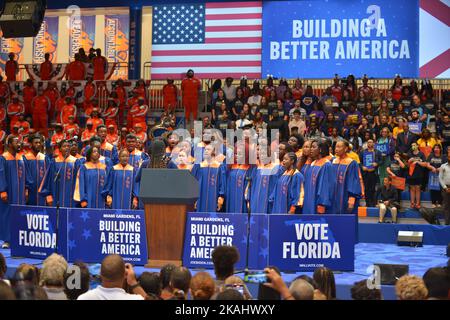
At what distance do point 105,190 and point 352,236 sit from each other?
3.98 m

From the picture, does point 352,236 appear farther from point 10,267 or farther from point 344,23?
point 344,23

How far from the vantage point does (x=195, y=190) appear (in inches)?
325

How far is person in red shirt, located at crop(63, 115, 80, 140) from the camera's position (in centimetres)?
1593

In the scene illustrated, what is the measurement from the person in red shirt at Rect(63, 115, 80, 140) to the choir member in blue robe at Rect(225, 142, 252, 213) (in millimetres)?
6401

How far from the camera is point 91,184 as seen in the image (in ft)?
34.5

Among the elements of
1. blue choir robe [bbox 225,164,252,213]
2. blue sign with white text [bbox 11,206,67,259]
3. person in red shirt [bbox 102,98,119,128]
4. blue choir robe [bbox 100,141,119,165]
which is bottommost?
blue sign with white text [bbox 11,206,67,259]

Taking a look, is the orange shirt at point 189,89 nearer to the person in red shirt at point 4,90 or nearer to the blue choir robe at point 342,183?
the person in red shirt at point 4,90

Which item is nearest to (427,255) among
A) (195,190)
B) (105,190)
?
(195,190)

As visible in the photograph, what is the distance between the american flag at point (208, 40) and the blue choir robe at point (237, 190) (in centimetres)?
1005

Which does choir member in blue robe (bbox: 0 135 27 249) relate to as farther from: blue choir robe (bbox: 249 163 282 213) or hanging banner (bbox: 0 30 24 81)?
hanging banner (bbox: 0 30 24 81)

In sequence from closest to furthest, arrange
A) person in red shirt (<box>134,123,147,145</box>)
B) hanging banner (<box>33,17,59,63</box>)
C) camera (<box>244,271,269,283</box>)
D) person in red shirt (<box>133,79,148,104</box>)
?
camera (<box>244,271,269,283</box>)
person in red shirt (<box>134,123,147,145</box>)
person in red shirt (<box>133,79,148,104</box>)
hanging banner (<box>33,17,59,63</box>)

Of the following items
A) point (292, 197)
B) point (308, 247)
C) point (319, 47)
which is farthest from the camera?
point (319, 47)

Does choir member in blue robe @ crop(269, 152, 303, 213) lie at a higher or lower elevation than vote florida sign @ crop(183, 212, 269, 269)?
higher

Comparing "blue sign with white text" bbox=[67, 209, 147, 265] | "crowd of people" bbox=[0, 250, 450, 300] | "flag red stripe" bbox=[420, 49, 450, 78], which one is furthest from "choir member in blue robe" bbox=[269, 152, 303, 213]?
"flag red stripe" bbox=[420, 49, 450, 78]
